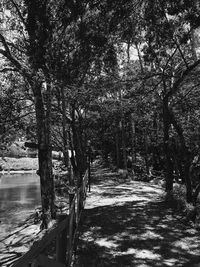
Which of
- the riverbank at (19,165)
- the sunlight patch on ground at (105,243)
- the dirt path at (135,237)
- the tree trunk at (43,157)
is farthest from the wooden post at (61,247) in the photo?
the riverbank at (19,165)

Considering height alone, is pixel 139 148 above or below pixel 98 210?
above

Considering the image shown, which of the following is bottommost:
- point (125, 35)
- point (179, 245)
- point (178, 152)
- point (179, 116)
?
point (179, 245)

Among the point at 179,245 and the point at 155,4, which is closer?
the point at 179,245

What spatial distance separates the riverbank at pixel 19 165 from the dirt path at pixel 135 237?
5140 centimetres

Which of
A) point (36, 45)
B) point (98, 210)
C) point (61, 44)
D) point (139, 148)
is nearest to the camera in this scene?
point (36, 45)

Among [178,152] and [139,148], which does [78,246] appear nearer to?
[178,152]

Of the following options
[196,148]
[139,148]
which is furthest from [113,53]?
[139,148]

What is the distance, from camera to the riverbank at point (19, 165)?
63100mm

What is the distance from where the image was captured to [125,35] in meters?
9.98

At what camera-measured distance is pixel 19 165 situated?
219 feet

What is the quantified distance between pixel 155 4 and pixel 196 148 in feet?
34.9

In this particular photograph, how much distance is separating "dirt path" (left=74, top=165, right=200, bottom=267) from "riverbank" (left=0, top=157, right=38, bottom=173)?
169 ft

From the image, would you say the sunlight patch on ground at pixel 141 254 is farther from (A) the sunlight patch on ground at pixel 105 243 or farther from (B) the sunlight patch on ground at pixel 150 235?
(B) the sunlight patch on ground at pixel 150 235

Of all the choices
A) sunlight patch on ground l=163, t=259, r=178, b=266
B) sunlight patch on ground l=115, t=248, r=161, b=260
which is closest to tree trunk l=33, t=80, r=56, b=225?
sunlight patch on ground l=115, t=248, r=161, b=260
